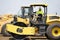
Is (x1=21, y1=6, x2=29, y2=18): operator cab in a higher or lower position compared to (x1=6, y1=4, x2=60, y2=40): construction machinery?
higher

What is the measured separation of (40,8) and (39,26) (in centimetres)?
84

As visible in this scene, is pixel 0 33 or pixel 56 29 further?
pixel 0 33

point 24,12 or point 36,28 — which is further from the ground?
point 24,12

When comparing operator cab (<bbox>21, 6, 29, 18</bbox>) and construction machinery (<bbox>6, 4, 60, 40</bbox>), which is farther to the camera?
operator cab (<bbox>21, 6, 29, 18</bbox>)

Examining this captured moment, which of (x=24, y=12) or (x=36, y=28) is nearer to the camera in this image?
(x=36, y=28)

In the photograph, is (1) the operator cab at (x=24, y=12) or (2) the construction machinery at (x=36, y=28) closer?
(2) the construction machinery at (x=36, y=28)

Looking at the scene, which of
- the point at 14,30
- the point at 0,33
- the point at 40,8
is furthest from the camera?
the point at 0,33

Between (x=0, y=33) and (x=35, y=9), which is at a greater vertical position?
(x=35, y=9)

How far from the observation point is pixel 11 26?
34.3ft

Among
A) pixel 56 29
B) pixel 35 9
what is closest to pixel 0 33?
pixel 35 9

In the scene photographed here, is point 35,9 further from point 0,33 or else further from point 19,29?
point 0,33

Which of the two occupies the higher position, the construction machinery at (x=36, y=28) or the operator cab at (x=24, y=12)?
the operator cab at (x=24, y=12)

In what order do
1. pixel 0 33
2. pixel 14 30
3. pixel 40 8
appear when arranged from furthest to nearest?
pixel 0 33, pixel 40 8, pixel 14 30

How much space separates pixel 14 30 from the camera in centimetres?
1044
